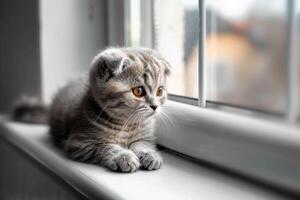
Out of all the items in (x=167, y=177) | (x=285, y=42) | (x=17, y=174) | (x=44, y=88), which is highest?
(x=285, y=42)

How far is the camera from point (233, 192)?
827 millimetres

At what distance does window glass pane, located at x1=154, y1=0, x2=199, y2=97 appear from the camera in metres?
1.08

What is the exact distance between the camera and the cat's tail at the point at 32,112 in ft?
4.87

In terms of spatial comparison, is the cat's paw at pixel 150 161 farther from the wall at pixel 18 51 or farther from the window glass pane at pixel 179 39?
the wall at pixel 18 51

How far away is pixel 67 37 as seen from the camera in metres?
1.47

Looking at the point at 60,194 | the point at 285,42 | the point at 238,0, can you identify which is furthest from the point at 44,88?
the point at 285,42

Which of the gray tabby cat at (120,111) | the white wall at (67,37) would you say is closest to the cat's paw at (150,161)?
the gray tabby cat at (120,111)

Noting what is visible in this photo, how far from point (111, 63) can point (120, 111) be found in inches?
3.8

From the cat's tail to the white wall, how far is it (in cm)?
3

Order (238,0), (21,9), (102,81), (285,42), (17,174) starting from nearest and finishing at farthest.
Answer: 1. (285,42)
2. (238,0)
3. (102,81)
4. (17,174)
5. (21,9)

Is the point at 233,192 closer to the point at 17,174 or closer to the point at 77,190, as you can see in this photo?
the point at 77,190

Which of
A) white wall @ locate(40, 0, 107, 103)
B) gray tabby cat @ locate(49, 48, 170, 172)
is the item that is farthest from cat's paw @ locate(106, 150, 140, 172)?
white wall @ locate(40, 0, 107, 103)

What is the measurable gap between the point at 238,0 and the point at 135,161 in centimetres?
34

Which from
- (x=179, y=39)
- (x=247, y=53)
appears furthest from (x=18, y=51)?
(x=247, y=53)
